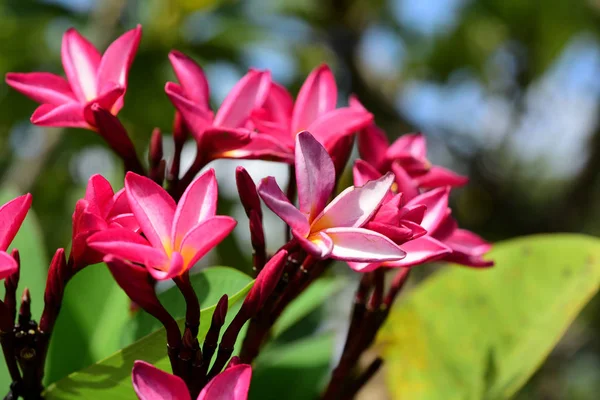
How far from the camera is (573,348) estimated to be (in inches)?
90.0

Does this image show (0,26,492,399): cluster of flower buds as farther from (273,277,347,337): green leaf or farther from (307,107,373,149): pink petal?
(273,277,347,337): green leaf

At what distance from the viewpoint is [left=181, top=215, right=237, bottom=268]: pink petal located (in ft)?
1.31

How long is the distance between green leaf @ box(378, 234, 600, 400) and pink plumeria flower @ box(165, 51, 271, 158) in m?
0.39

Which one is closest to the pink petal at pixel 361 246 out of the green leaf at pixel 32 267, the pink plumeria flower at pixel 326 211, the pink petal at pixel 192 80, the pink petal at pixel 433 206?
the pink plumeria flower at pixel 326 211

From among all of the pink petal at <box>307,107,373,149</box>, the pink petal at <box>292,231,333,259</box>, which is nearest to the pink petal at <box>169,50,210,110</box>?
the pink petal at <box>307,107,373,149</box>

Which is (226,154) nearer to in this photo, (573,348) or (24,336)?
(24,336)

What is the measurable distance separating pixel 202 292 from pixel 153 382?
0.48 feet

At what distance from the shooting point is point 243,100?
1.91 feet

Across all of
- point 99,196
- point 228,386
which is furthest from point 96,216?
point 228,386

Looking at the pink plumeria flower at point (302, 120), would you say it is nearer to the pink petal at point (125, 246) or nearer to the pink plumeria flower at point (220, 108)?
the pink plumeria flower at point (220, 108)

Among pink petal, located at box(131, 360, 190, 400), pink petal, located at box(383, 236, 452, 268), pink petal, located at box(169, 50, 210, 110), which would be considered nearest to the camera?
pink petal, located at box(131, 360, 190, 400)

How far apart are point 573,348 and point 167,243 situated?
2.18 meters

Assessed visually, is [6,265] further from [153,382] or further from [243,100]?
[243,100]

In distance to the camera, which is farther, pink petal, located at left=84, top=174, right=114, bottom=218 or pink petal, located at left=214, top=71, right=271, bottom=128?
pink petal, located at left=214, top=71, right=271, bottom=128
